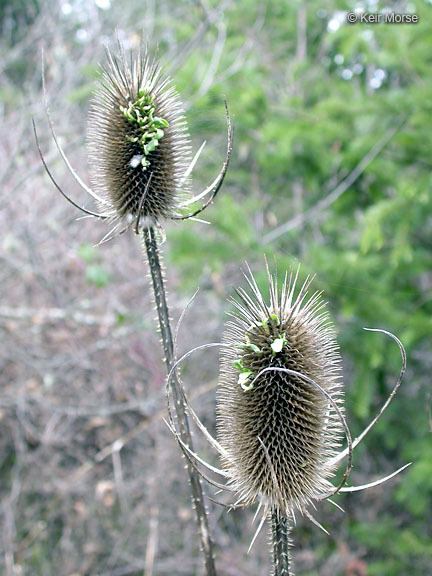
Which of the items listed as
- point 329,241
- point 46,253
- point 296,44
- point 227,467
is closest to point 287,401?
point 227,467

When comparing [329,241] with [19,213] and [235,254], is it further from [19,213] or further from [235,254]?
[19,213]

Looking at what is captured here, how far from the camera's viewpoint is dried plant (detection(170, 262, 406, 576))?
4.03 feet

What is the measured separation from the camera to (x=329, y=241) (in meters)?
5.24

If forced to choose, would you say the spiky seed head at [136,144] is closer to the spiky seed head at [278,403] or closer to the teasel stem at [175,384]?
the teasel stem at [175,384]

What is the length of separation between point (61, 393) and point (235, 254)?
2.59 meters

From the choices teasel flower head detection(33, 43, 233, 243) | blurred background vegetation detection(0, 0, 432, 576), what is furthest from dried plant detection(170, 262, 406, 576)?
blurred background vegetation detection(0, 0, 432, 576)

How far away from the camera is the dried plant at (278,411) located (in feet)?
4.03

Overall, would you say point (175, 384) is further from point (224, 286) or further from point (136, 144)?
point (224, 286)

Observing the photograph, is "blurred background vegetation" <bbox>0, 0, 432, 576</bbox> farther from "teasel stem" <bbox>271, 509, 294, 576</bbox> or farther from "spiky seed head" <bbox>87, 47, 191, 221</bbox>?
"teasel stem" <bbox>271, 509, 294, 576</bbox>

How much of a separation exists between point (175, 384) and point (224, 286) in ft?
12.6

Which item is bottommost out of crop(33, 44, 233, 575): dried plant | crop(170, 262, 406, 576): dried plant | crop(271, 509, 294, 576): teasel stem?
crop(271, 509, 294, 576): teasel stem

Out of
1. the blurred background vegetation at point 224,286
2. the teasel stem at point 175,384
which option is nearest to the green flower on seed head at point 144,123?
the teasel stem at point 175,384

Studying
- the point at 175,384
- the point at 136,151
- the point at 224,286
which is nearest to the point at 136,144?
the point at 136,151

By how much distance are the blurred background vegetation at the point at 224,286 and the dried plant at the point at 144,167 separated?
1.94 metres
